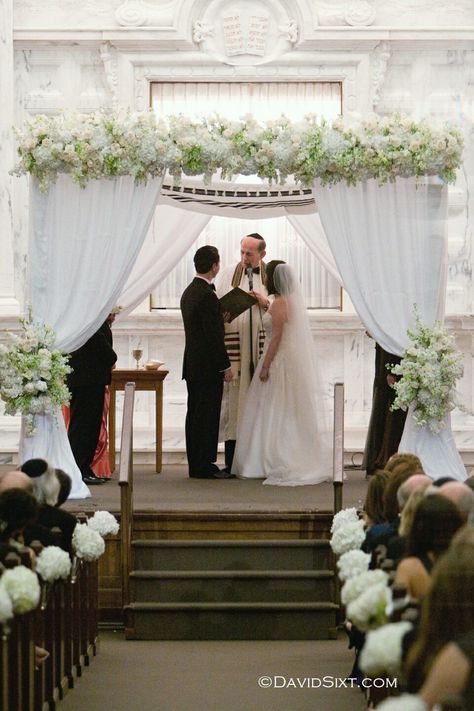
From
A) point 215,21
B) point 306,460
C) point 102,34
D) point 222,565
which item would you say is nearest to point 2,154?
point 102,34

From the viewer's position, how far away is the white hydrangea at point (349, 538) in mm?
6254

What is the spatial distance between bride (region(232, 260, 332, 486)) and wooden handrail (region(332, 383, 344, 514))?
1.38 m

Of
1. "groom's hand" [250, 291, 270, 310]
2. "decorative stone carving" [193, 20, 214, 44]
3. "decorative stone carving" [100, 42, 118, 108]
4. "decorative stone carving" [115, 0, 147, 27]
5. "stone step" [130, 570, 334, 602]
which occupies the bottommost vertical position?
"stone step" [130, 570, 334, 602]

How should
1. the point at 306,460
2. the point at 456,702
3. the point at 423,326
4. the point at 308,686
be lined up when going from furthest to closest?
the point at 306,460
the point at 423,326
the point at 308,686
the point at 456,702

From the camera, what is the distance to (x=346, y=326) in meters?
12.4

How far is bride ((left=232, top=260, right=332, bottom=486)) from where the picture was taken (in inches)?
386

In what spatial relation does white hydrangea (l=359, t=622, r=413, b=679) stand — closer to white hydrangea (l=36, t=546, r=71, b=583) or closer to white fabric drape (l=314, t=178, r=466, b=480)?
white hydrangea (l=36, t=546, r=71, b=583)

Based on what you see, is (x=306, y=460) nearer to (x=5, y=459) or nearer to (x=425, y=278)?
(x=425, y=278)

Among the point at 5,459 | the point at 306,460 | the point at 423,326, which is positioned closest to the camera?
the point at 423,326

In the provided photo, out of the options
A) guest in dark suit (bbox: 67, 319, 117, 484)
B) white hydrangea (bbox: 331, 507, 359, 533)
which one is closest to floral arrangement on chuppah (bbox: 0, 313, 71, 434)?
guest in dark suit (bbox: 67, 319, 117, 484)

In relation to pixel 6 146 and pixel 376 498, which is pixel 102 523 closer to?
pixel 376 498

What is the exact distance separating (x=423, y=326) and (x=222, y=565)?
2.17 metres

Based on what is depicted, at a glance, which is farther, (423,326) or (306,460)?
(306,460)

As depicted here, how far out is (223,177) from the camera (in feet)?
29.2
